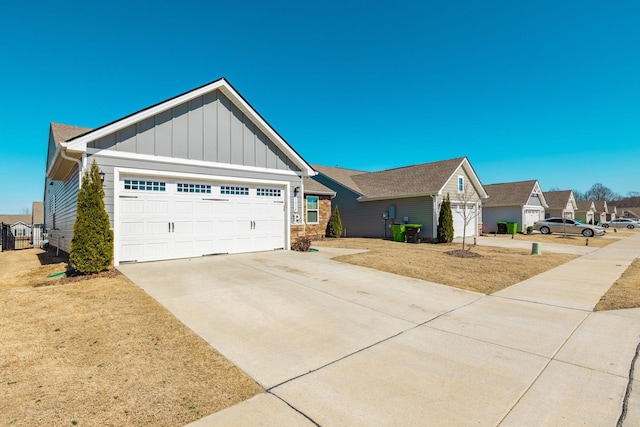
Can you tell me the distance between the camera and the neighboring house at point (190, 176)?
27.5 feet

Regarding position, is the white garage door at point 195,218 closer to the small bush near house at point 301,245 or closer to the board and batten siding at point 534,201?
the small bush near house at point 301,245

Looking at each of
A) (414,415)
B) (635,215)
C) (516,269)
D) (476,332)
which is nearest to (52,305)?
(414,415)

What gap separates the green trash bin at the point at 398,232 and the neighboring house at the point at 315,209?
4.27 meters

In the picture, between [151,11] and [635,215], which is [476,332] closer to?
[151,11]

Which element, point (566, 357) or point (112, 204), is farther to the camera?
point (112, 204)

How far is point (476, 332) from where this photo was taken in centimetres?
442

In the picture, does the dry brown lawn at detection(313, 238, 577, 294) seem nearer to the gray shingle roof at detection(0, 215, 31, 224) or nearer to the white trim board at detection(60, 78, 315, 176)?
the white trim board at detection(60, 78, 315, 176)

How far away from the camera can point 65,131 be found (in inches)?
500

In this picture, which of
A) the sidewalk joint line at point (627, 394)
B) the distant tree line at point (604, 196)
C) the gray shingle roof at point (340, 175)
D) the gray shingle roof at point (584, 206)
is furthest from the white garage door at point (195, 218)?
the distant tree line at point (604, 196)

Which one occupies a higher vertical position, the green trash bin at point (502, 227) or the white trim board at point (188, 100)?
the white trim board at point (188, 100)

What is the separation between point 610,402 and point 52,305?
7.65 metres

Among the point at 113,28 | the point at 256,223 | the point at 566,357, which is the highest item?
the point at 113,28

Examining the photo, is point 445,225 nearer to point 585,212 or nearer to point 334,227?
point 334,227

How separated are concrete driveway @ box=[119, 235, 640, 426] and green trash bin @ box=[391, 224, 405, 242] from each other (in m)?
11.2
